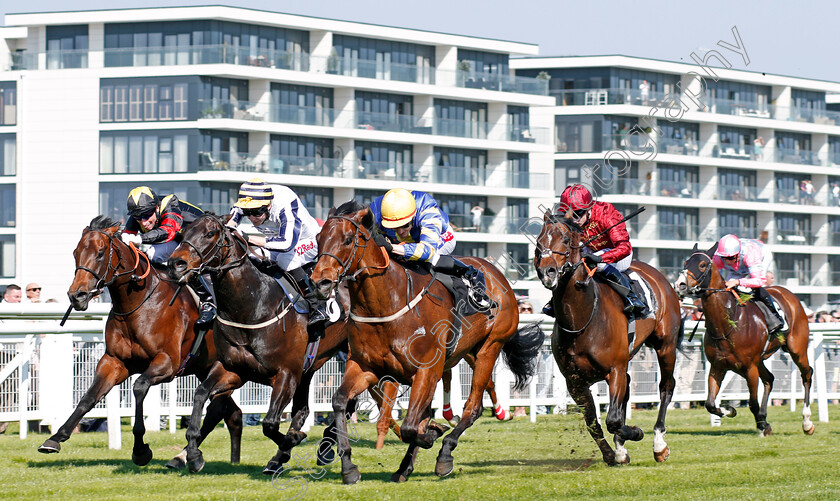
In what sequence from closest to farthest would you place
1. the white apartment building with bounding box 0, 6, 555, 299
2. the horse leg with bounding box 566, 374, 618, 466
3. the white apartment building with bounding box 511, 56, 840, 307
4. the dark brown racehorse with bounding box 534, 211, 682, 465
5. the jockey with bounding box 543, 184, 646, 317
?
1. the dark brown racehorse with bounding box 534, 211, 682, 465
2. the horse leg with bounding box 566, 374, 618, 466
3. the jockey with bounding box 543, 184, 646, 317
4. the white apartment building with bounding box 0, 6, 555, 299
5. the white apartment building with bounding box 511, 56, 840, 307

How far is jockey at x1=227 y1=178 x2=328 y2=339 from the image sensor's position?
8.38m

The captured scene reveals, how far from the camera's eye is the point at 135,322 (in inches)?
348

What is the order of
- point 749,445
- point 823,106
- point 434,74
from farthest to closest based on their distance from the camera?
point 823,106, point 434,74, point 749,445

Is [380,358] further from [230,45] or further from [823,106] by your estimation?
[823,106]

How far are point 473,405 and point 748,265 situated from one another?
17.0 ft

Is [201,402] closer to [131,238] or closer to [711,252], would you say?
[131,238]

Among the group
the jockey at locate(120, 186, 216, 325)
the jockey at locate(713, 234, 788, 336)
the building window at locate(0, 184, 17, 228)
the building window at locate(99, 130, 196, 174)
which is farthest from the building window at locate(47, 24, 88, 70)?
the jockey at locate(120, 186, 216, 325)

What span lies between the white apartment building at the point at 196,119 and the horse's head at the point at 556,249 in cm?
2930

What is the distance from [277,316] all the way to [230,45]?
111 feet

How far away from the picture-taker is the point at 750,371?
41.2 feet

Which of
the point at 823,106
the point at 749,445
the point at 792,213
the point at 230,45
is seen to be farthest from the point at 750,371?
the point at 823,106

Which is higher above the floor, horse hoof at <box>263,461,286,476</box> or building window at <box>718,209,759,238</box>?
building window at <box>718,209,759,238</box>

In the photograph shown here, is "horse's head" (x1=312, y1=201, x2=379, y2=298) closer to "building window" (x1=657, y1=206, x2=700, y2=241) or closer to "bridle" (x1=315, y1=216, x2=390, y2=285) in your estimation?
"bridle" (x1=315, y1=216, x2=390, y2=285)

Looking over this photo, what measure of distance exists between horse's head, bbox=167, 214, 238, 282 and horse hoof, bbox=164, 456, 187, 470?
1.51m
